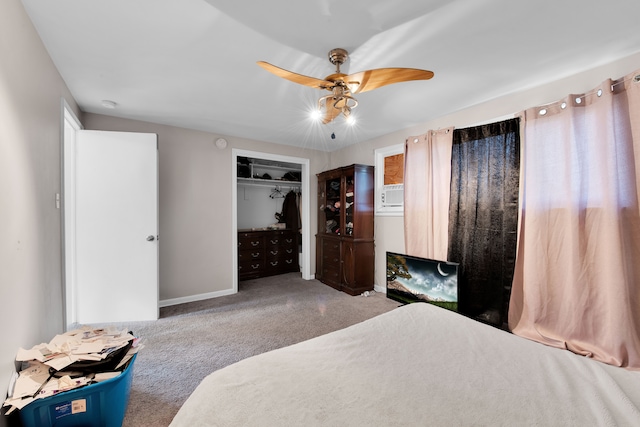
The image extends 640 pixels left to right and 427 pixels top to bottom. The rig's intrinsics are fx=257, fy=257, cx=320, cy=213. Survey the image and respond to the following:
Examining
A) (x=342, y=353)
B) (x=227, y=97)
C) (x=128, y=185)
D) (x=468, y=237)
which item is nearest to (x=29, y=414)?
(x=342, y=353)

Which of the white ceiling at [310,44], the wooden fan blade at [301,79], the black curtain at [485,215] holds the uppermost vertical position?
the white ceiling at [310,44]

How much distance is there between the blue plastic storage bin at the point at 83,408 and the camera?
1.25 m

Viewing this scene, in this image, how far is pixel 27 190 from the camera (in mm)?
1472

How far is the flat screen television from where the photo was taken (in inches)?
110

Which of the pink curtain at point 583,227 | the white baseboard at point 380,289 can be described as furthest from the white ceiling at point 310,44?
the white baseboard at point 380,289

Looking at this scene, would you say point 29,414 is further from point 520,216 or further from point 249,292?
point 520,216

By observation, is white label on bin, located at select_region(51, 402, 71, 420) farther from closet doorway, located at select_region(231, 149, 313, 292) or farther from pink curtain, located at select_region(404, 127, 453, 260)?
closet doorway, located at select_region(231, 149, 313, 292)

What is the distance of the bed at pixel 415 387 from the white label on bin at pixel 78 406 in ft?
2.80

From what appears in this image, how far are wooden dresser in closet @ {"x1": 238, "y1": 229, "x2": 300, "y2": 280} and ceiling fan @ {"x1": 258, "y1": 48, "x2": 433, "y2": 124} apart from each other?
3.36 meters

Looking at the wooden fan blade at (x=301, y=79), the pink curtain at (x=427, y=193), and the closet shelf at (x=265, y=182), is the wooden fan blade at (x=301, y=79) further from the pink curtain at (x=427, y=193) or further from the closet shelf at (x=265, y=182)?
the closet shelf at (x=265, y=182)

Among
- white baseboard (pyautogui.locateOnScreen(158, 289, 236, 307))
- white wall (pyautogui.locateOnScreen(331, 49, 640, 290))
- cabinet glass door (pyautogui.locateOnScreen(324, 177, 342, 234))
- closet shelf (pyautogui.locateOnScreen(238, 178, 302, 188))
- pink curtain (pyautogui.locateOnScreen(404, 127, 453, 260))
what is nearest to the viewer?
white wall (pyautogui.locateOnScreen(331, 49, 640, 290))

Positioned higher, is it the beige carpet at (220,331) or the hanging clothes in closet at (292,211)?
the hanging clothes in closet at (292,211)

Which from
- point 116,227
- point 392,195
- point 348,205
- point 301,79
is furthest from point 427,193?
point 116,227

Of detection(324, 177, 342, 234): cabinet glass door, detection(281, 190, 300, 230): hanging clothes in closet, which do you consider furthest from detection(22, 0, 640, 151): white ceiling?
detection(281, 190, 300, 230): hanging clothes in closet
